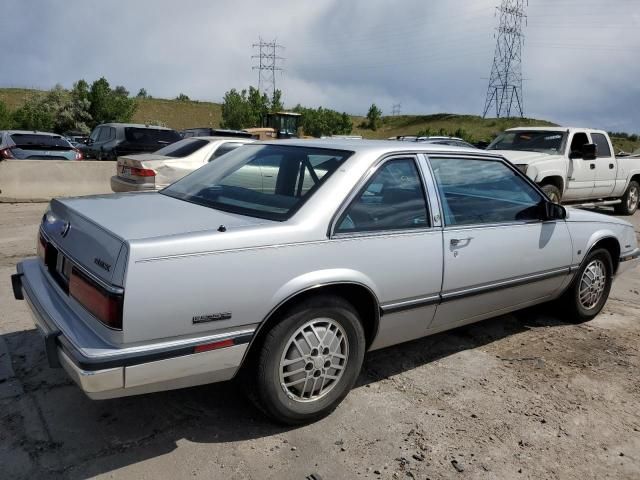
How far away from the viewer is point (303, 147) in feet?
12.0

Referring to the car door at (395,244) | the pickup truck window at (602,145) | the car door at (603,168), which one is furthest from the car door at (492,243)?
the pickup truck window at (602,145)

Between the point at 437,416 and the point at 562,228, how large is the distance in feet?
6.72

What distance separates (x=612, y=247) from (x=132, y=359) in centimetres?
447

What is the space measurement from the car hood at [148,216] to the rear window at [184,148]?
5.74m

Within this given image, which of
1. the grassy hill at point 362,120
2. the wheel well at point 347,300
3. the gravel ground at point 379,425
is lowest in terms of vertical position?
the gravel ground at point 379,425

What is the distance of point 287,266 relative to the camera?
2760 mm

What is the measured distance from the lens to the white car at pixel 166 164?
28.1 ft

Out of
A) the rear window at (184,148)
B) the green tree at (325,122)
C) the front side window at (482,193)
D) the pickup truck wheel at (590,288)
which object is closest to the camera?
the front side window at (482,193)

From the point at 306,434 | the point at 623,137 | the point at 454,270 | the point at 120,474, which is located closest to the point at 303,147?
the point at 454,270

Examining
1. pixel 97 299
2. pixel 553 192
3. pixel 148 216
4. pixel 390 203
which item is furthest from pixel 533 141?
pixel 97 299

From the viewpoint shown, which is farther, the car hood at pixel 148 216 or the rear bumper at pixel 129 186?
the rear bumper at pixel 129 186

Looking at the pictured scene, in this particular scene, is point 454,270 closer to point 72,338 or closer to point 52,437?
point 72,338

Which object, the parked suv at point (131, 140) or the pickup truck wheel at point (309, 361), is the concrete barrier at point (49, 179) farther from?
the pickup truck wheel at point (309, 361)

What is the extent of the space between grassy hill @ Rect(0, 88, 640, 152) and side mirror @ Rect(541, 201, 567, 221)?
223 ft
